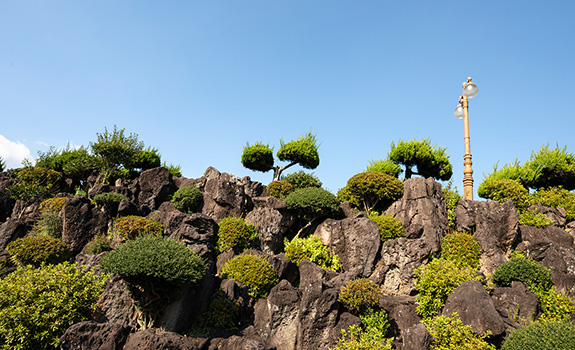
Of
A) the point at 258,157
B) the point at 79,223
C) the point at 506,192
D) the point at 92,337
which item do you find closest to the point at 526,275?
the point at 506,192

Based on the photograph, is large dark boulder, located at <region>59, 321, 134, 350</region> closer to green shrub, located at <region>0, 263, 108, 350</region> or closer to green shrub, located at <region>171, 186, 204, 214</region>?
green shrub, located at <region>0, 263, 108, 350</region>

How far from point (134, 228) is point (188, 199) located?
5147 millimetres

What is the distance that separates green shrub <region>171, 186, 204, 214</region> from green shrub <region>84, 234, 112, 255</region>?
5.02 m

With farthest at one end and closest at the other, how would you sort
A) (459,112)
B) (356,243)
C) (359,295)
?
(459,112) < (356,243) < (359,295)

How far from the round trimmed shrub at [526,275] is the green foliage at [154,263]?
41.4ft

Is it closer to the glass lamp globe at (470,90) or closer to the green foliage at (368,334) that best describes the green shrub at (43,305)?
the green foliage at (368,334)

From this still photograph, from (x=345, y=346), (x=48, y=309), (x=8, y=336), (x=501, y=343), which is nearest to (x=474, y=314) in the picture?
(x=501, y=343)

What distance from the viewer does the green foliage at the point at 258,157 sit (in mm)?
33031

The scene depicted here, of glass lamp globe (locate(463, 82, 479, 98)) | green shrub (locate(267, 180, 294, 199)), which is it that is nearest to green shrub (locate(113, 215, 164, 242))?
green shrub (locate(267, 180, 294, 199))

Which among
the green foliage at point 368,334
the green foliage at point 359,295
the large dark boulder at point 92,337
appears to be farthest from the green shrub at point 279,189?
the large dark boulder at point 92,337

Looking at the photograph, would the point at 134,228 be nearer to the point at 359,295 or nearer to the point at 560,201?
the point at 359,295

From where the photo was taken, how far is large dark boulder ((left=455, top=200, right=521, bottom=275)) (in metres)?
17.2

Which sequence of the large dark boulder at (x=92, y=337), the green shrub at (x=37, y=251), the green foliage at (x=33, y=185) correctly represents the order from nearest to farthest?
the large dark boulder at (x=92, y=337) < the green shrub at (x=37, y=251) < the green foliage at (x=33, y=185)

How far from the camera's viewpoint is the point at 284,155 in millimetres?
33062
